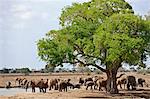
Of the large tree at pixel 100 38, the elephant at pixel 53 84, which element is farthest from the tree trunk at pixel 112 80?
the elephant at pixel 53 84

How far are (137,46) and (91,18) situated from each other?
229 inches

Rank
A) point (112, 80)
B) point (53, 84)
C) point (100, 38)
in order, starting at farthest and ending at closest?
point (53, 84), point (112, 80), point (100, 38)

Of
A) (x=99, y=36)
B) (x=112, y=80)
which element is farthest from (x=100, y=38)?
(x=112, y=80)

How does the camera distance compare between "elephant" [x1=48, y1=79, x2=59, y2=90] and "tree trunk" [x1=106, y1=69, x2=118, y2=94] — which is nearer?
"tree trunk" [x1=106, y1=69, x2=118, y2=94]

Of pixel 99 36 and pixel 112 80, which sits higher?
pixel 99 36

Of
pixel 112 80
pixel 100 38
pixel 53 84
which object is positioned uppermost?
pixel 100 38

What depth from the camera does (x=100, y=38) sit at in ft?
136

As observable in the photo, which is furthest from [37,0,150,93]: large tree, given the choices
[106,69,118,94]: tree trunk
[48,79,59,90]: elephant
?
[48,79,59,90]: elephant

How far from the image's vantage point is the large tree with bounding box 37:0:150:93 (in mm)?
41469

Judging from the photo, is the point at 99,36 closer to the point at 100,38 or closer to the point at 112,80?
the point at 100,38

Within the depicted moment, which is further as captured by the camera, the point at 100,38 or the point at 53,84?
the point at 53,84

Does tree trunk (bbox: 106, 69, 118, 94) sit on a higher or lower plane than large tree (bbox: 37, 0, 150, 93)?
lower

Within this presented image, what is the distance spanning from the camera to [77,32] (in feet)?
143

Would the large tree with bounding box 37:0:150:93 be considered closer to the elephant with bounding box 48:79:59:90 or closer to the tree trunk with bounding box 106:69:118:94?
the tree trunk with bounding box 106:69:118:94
